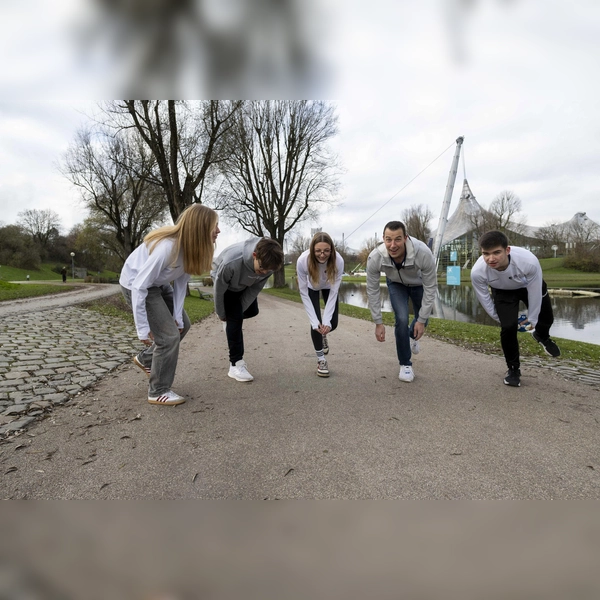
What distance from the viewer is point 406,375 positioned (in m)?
5.07

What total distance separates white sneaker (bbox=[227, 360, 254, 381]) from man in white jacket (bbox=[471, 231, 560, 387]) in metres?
2.98

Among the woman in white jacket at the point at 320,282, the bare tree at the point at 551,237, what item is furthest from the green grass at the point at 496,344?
the bare tree at the point at 551,237

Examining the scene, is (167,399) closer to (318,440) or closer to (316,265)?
(318,440)

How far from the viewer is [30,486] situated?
7.85ft

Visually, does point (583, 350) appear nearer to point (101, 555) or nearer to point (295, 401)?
point (295, 401)

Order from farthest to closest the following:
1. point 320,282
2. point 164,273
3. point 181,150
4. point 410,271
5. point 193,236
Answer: point 181,150
point 320,282
point 410,271
point 164,273
point 193,236

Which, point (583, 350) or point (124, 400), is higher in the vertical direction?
point (124, 400)

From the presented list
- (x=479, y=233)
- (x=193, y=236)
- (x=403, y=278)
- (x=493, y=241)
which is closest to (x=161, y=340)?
(x=193, y=236)

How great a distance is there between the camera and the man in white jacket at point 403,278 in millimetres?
5020

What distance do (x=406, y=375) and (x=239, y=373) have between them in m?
2.06

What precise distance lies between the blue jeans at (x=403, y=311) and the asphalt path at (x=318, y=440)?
1.24ft

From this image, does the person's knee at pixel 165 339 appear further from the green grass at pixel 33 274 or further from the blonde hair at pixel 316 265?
the green grass at pixel 33 274
